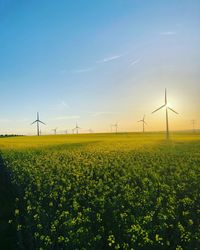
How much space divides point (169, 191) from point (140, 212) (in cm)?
321

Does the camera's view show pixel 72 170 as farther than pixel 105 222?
Yes

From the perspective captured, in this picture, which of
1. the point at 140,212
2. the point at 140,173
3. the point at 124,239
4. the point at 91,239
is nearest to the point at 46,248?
the point at 91,239

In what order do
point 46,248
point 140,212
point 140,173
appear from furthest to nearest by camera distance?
point 140,173 → point 140,212 → point 46,248

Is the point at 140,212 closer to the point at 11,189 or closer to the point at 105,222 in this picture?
the point at 105,222

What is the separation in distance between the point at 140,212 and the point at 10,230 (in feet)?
22.1

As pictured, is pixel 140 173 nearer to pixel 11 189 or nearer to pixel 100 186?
pixel 100 186

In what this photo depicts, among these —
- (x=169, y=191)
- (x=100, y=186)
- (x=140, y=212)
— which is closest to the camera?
(x=140, y=212)

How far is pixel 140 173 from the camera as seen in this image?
69.3 feet

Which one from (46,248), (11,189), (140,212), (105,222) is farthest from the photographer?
(11,189)

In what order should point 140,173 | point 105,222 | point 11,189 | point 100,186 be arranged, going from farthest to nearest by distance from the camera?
point 11,189, point 140,173, point 100,186, point 105,222

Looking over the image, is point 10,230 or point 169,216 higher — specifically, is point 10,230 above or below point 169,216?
below

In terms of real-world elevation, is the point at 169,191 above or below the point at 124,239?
above

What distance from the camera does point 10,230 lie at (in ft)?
51.6

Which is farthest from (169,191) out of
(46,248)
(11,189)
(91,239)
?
(11,189)
